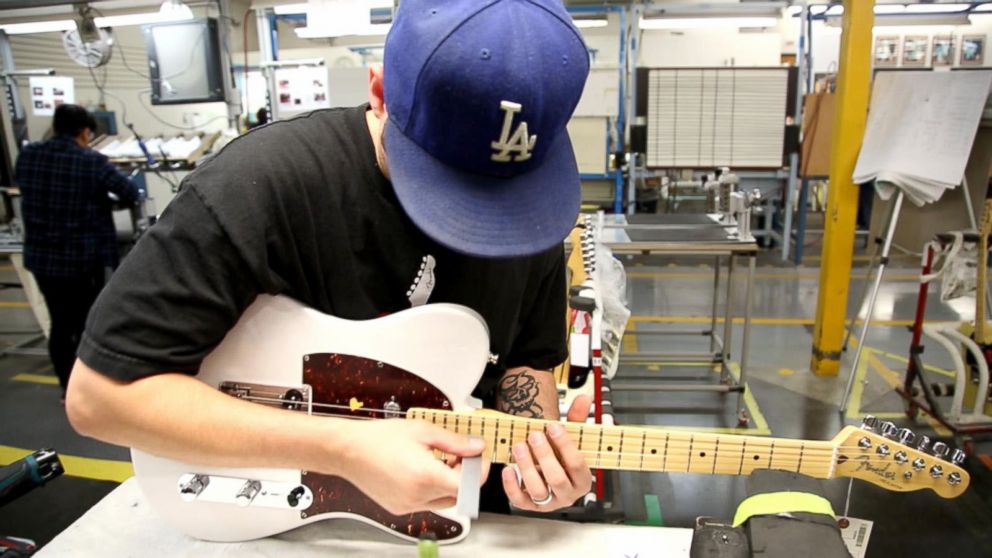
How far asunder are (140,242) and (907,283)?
759 cm

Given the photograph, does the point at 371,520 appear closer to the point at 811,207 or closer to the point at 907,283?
the point at 907,283

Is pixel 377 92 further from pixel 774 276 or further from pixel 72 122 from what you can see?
pixel 774 276

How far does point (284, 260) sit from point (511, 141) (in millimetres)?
464

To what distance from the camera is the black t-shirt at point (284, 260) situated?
93cm

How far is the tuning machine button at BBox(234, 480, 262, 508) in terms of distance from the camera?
1.25m

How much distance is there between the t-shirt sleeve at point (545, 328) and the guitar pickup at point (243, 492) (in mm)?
577

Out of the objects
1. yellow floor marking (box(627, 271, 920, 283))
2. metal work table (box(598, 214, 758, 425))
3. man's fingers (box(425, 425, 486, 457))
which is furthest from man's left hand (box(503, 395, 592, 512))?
yellow floor marking (box(627, 271, 920, 283))

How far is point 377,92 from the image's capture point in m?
1.11

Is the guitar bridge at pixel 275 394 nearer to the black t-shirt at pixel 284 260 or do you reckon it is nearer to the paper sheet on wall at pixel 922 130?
the black t-shirt at pixel 284 260

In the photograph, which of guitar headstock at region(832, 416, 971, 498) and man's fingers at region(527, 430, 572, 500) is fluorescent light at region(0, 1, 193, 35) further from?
guitar headstock at region(832, 416, 971, 498)

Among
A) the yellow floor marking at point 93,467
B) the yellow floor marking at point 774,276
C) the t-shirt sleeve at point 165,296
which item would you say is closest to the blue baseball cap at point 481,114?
the t-shirt sleeve at point 165,296

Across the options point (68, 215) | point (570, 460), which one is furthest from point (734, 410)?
point (68, 215)

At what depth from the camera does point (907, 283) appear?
665cm

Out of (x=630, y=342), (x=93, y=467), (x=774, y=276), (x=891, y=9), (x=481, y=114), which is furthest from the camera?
(x=891, y=9)
